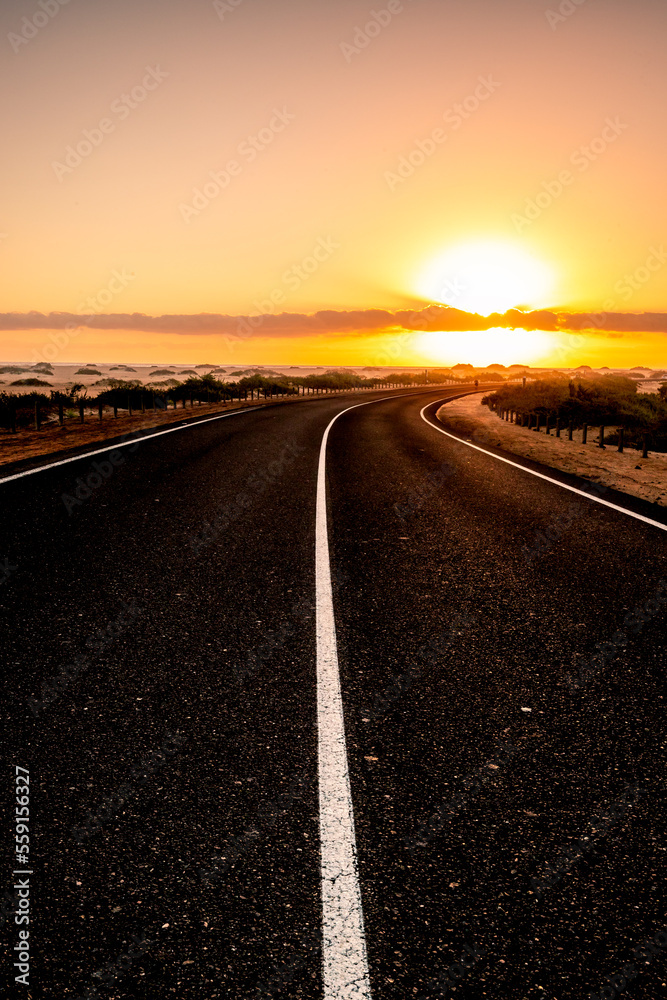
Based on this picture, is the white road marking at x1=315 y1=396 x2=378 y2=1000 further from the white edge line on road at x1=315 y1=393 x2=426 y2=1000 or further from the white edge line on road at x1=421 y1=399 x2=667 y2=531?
the white edge line on road at x1=421 y1=399 x2=667 y2=531

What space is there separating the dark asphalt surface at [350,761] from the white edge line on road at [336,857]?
0.15 ft

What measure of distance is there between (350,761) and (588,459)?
14.4 meters

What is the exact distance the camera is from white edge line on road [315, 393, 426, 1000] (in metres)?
1.91

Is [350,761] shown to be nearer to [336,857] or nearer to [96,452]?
[336,857]

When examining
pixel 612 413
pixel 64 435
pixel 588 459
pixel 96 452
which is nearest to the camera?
pixel 96 452

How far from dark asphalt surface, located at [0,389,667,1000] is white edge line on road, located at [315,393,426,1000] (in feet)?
0.15

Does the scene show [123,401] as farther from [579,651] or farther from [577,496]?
[579,651]

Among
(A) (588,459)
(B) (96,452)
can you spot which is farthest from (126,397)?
(A) (588,459)

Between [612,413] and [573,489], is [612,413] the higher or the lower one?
the higher one

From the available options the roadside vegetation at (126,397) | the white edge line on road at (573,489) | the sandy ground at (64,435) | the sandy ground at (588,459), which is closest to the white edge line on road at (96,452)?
the sandy ground at (64,435)

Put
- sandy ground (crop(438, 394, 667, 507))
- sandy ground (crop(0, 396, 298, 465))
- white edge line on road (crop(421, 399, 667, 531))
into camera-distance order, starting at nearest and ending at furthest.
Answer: white edge line on road (crop(421, 399, 667, 531)), sandy ground (crop(438, 394, 667, 507)), sandy ground (crop(0, 396, 298, 465))

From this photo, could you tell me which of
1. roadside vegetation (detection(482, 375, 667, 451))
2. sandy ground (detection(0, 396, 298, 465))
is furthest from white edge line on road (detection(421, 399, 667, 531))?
sandy ground (detection(0, 396, 298, 465))

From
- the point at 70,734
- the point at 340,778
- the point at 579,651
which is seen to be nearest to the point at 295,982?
the point at 340,778

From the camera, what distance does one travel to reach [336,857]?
2.36 metres
